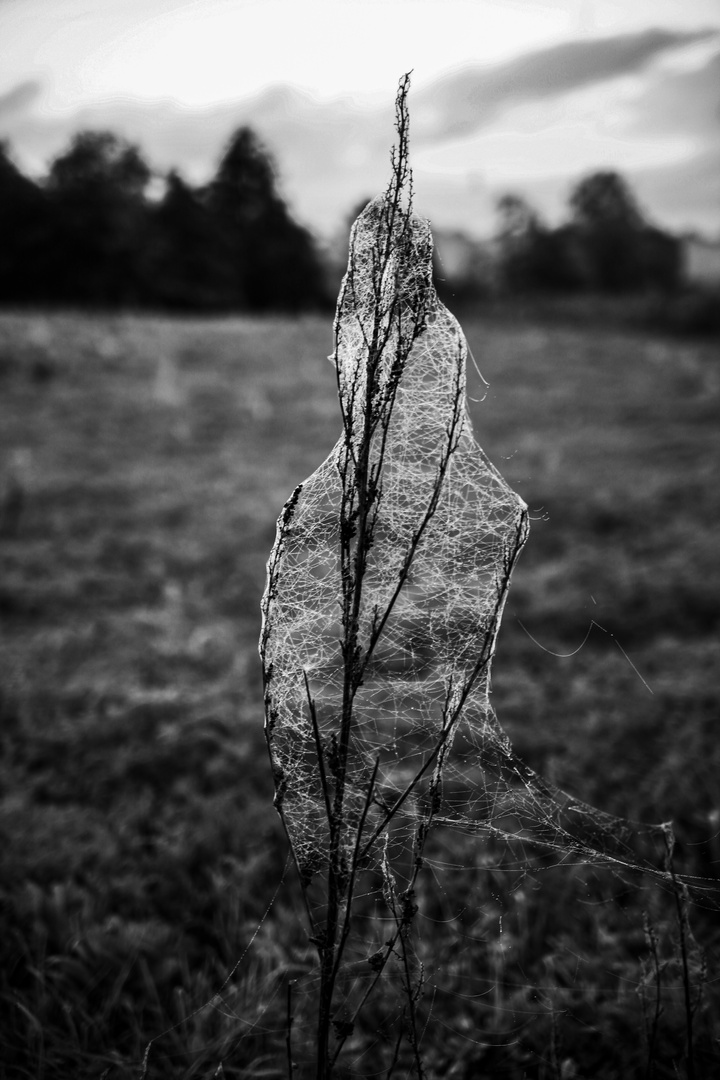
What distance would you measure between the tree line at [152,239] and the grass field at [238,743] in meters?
6.56

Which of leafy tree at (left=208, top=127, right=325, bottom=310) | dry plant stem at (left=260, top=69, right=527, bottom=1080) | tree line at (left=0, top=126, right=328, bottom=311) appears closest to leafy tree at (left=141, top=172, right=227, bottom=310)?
tree line at (left=0, top=126, right=328, bottom=311)

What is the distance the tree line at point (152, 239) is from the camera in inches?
539

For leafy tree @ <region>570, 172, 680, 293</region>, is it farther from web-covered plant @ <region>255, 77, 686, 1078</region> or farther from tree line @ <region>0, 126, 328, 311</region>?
web-covered plant @ <region>255, 77, 686, 1078</region>

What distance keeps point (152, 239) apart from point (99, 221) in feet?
6.29

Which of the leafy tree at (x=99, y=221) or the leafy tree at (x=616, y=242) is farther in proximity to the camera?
the leafy tree at (x=616, y=242)

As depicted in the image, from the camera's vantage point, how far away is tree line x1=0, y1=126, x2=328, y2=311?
1370cm

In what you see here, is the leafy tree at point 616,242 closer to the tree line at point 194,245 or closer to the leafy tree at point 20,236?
the tree line at point 194,245

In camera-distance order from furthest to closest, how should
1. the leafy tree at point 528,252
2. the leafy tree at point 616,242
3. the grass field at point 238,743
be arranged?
the leafy tree at point 616,242
the leafy tree at point 528,252
the grass field at point 238,743

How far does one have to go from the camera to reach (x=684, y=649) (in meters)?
4.42

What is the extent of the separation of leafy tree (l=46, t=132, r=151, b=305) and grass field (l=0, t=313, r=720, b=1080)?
6.40 meters

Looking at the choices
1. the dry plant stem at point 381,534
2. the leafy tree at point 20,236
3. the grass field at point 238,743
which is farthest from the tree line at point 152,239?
the dry plant stem at point 381,534

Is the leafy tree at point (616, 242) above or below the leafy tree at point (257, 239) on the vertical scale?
above

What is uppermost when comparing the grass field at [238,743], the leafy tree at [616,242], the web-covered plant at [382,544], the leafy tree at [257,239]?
the leafy tree at [616,242]

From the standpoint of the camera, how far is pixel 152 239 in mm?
17703
